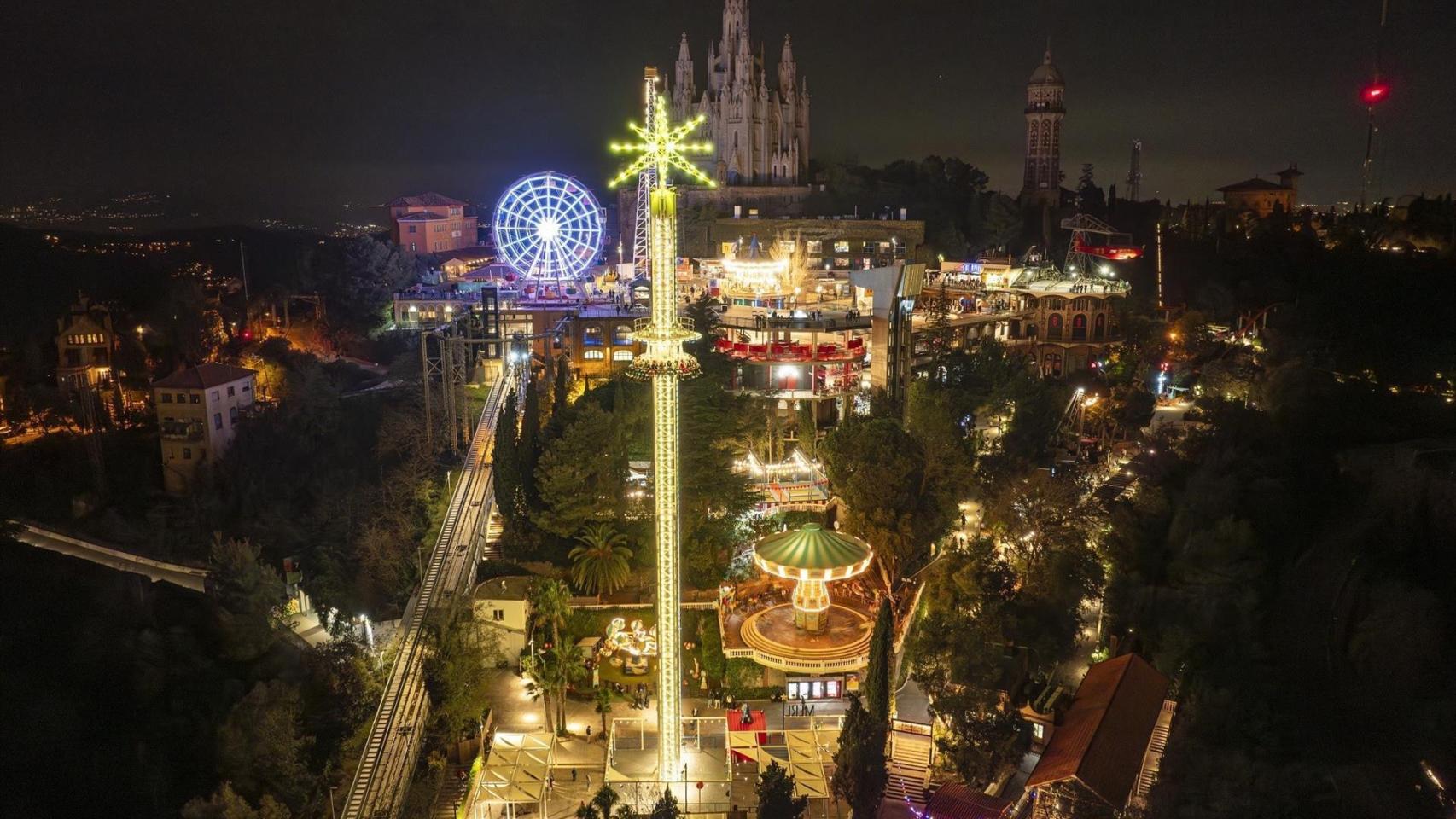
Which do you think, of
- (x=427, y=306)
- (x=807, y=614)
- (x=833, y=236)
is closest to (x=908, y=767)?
(x=807, y=614)

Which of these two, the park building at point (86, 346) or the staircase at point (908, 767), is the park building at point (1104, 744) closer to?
the staircase at point (908, 767)

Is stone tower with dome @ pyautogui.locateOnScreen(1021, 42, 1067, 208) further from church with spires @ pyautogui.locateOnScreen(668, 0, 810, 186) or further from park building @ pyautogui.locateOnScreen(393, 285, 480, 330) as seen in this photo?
park building @ pyautogui.locateOnScreen(393, 285, 480, 330)

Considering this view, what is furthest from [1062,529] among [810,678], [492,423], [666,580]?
→ [492,423]

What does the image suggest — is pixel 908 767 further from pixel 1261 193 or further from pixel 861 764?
pixel 1261 193

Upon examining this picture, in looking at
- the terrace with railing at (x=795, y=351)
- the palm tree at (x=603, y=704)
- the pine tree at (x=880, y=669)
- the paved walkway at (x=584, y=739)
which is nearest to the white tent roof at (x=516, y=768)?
the paved walkway at (x=584, y=739)

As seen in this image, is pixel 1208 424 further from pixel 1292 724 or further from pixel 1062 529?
pixel 1292 724

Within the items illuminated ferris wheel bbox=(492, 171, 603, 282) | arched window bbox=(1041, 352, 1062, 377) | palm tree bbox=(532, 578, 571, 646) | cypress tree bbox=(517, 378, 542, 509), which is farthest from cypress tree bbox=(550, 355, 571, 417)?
arched window bbox=(1041, 352, 1062, 377)
